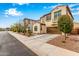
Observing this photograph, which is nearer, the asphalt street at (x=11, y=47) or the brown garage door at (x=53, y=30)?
the asphalt street at (x=11, y=47)

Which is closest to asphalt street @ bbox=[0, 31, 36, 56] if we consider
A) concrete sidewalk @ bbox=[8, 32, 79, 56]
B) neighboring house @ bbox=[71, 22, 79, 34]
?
concrete sidewalk @ bbox=[8, 32, 79, 56]

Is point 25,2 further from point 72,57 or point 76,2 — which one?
point 72,57

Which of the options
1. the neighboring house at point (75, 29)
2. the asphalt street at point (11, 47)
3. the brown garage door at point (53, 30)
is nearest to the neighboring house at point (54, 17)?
the brown garage door at point (53, 30)

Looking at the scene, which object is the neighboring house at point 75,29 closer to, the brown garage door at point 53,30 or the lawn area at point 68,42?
the lawn area at point 68,42

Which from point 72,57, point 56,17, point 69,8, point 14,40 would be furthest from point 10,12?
point 72,57

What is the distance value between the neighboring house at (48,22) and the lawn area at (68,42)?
188mm

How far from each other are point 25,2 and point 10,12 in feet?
1.22

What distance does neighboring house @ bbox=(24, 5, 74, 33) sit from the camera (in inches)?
131

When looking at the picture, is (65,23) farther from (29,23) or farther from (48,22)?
(29,23)

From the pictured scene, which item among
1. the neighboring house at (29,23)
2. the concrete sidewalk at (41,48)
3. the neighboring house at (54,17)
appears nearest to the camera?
the concrete sidewalk at (41,48)

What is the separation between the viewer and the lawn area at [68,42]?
3209mm

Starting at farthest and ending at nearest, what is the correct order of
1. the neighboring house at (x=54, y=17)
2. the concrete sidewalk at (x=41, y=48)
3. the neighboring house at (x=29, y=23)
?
1. the neighboring house at (x=29, y=23)
2. the neighboring house at (x=54, y=17)
3. the concrete sidewalk at (x=41, y=48)

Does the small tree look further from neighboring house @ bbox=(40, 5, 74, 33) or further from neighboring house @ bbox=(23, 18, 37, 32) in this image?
neighboring house @ bbox=(23, 18, 37, 32)

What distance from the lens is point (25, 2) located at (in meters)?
3.24
